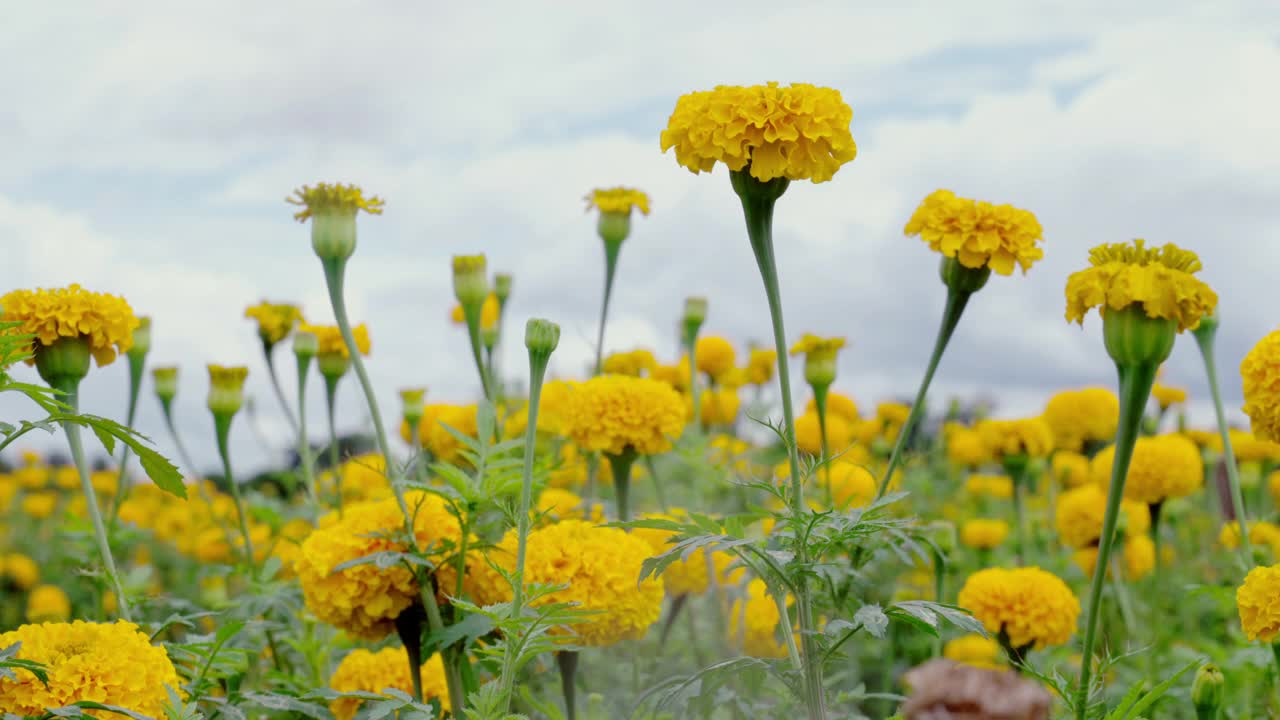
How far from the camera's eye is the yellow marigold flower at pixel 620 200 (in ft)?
9.08

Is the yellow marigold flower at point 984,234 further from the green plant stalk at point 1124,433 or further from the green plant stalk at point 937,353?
the green plant stalk at point 1124,433

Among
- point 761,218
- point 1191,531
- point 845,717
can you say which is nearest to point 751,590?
point 845,717

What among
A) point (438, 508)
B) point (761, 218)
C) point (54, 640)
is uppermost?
point (761, 218)

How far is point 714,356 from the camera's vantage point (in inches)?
162

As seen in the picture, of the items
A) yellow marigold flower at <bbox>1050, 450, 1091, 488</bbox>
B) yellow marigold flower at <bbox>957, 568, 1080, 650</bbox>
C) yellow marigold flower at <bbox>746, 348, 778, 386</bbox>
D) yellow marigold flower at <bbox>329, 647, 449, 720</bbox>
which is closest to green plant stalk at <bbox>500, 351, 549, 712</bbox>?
yellow marigold flower at <bbox>329, 647, 449, 720</bbox>

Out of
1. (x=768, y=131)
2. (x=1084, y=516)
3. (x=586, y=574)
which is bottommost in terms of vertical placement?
(x=1084, y=516)

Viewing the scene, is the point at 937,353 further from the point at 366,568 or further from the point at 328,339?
the point at 328,339

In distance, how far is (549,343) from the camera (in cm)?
163

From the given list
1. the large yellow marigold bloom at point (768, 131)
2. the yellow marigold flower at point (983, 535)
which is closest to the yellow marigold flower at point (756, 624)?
the large yellow marigold bloom at point (768, 131)

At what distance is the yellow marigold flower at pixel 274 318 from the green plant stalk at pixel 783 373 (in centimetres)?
173

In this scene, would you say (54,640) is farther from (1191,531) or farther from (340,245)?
(1191,531)

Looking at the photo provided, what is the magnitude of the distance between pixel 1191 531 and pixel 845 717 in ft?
13.1

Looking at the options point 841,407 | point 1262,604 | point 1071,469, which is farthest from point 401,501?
point 1071,469

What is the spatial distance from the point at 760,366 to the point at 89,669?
3096 millimetres
